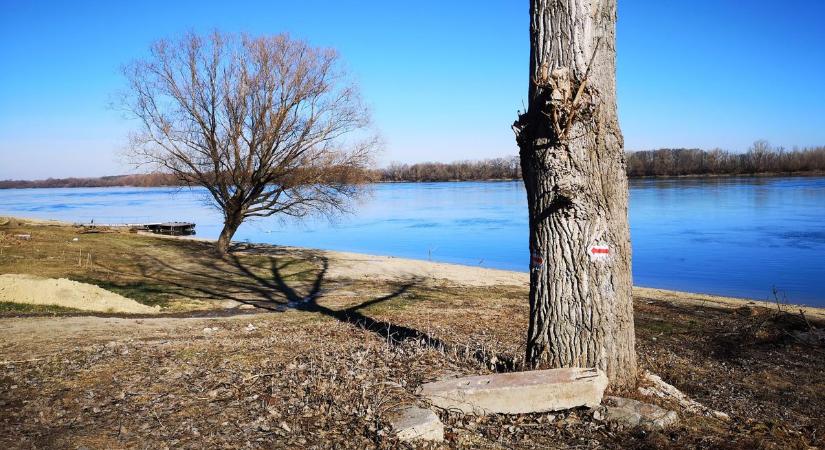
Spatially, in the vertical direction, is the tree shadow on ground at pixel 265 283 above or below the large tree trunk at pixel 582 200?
below

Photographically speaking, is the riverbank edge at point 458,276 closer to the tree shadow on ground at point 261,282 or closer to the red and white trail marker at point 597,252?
the tree shadow on ground at point 261,282

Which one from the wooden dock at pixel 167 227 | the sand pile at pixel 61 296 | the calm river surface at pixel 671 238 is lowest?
the calm river surface at pixel 671 238

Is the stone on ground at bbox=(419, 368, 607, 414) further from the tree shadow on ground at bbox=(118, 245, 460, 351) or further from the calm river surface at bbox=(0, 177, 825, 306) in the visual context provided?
the calm river surface at bbox=(0, 177, 825, 306)

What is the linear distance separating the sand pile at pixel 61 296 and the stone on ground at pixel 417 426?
8585mm

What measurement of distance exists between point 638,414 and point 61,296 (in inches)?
413

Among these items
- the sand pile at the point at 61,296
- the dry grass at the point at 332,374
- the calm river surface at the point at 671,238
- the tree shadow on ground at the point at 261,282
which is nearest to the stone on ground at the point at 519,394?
the dry grass at the point at 332,374

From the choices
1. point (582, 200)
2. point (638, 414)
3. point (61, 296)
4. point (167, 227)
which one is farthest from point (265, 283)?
point (167, 227)

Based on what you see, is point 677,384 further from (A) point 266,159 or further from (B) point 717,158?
(B) point 717,158

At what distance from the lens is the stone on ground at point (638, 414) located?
4.26m

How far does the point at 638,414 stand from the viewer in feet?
14.1

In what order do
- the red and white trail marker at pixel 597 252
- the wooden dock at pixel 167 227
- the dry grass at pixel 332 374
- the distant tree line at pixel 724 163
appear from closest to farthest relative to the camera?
the dry grass at pixel 332 374 < the red and white trail marker at pixel 597 252 < the wooden dock at pixel 167 227 < the distant tree line at pixel 724 163

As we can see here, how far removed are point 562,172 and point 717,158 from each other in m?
133

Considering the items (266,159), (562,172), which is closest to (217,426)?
(562,172)

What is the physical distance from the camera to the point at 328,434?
395 cm
